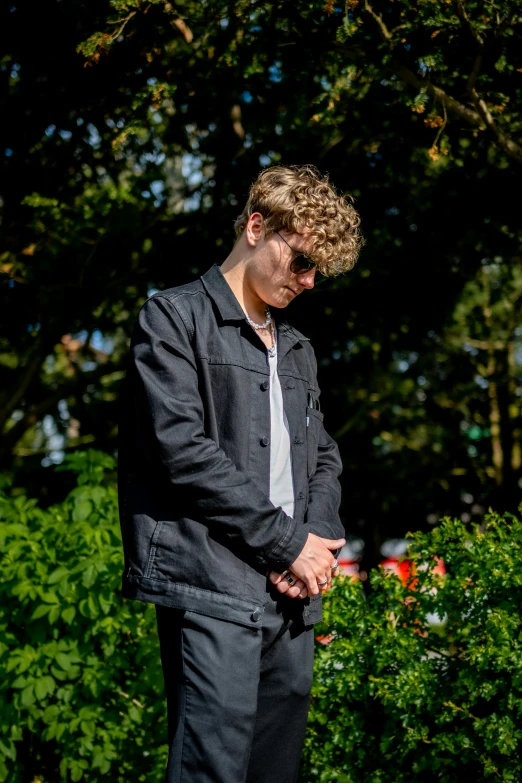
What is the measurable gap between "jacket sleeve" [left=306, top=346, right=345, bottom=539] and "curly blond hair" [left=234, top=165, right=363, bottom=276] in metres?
0.47

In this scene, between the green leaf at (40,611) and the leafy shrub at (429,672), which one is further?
the green leaf at (40,611)

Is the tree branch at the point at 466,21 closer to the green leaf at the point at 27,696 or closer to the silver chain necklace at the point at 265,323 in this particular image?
the silver chain necklace at the point at 265,323

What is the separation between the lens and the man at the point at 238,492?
204 centimetres

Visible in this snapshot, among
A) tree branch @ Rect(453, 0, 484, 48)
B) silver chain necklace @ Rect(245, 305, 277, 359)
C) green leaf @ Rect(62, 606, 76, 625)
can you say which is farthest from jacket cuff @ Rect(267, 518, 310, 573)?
tree branch @ Rect(453, 0, 484, 48)

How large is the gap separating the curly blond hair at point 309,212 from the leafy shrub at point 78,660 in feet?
5.76

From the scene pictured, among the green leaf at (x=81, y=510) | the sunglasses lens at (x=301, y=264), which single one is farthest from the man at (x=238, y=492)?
the green leaf at (x=81, y=510)

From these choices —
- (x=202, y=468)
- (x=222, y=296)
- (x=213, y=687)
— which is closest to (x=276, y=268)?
(x=222, y=296)

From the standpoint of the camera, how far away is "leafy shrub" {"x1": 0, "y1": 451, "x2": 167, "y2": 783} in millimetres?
3404

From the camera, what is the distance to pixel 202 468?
2051 millimetres

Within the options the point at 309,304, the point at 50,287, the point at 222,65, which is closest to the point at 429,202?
the point at 309,304

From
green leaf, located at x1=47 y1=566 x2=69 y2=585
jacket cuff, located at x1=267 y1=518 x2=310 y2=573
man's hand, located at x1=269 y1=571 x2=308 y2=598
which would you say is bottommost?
green leaf, located at x1=47 y1=566 x2=69 y2=585

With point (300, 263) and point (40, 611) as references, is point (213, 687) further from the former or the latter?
point (40, 611)

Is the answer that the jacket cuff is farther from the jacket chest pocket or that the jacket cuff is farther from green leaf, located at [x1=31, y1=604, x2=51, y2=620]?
green leaf, located at [x1=31, y1=604, x2=51, y2=620]

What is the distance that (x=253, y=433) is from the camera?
2270mm
